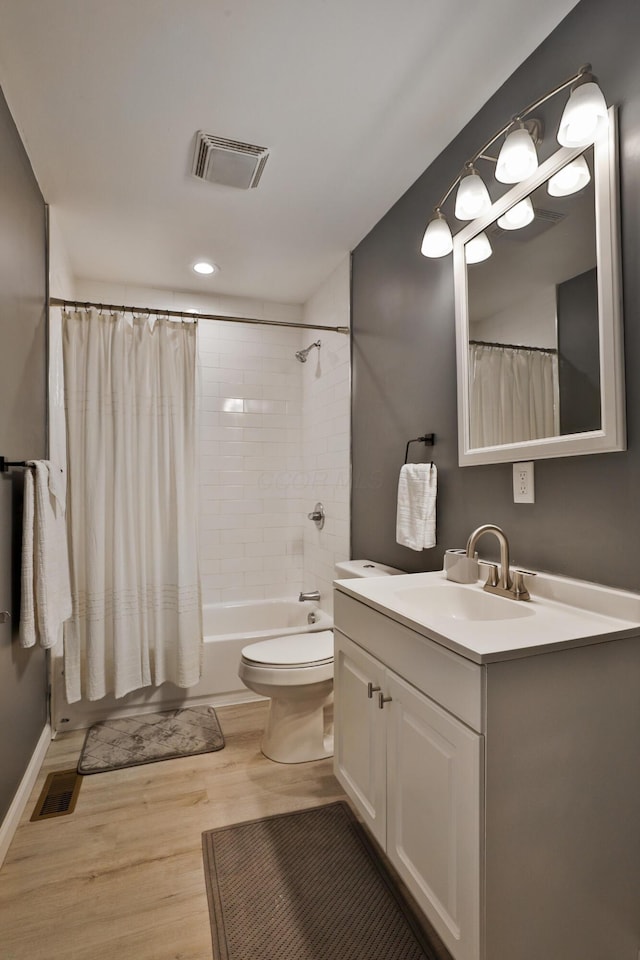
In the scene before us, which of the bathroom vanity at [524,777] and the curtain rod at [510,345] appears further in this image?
the curtain rod at [510,345]

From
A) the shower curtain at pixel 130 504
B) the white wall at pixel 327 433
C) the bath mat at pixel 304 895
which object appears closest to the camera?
the bath mat at pixel 304 895

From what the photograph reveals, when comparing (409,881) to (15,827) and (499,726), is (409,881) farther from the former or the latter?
(15,827)

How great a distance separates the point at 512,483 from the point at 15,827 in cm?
208

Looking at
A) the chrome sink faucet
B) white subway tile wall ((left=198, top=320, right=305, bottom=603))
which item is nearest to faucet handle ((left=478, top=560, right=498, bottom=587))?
the chrome sink faucet

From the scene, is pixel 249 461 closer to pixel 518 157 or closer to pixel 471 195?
pixel 471 195

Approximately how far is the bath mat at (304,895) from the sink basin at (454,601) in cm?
83

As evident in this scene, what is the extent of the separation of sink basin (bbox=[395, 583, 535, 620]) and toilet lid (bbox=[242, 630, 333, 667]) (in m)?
0.75

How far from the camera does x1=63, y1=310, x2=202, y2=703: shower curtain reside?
2547 millimetres

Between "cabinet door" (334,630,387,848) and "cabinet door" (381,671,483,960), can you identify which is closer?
"cabinet door" (381,671,483,960)

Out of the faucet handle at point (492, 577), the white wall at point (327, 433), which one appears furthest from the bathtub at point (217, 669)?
the faucet handle at point (492, 577)

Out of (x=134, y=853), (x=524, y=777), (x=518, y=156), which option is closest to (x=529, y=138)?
(x=518, y=156)

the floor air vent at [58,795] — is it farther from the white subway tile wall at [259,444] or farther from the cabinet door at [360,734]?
the white subway tile wall at [259,444]

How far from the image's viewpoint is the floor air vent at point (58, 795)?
6.36 ft

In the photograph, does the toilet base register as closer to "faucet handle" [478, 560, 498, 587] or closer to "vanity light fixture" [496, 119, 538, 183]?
"faucet handle" [478, 560, 498, 587]
